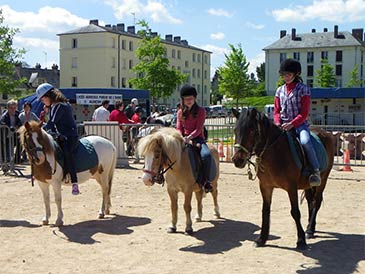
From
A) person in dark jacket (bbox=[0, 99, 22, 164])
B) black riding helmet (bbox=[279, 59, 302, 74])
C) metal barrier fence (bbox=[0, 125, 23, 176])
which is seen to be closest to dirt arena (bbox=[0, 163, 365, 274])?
black riding helmet (bbox=[279, 59, 302, 74])

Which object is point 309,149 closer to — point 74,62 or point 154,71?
point 154,71

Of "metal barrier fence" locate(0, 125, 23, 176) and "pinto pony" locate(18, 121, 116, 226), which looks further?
"metal barrier fence" locate(0, 125, 23, 176)

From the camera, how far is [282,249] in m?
6.69

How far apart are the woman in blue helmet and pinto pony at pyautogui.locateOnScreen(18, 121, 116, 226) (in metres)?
0.16

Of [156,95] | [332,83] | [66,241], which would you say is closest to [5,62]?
[156,95]

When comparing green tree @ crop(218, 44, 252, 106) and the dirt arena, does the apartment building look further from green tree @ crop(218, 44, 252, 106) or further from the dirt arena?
the dirt arena

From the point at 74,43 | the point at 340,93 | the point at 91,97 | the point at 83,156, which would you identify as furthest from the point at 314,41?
the point at 83,156

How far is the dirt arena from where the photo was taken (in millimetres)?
6027

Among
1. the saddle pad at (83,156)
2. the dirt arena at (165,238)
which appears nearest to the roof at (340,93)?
the dirt arena at (165,238)

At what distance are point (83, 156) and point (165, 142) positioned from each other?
6.56 ft

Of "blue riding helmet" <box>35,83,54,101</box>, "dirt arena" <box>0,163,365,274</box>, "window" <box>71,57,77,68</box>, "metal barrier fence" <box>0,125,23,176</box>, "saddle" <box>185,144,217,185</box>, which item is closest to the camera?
"dirt arena" <box>0,163,365,274</box>

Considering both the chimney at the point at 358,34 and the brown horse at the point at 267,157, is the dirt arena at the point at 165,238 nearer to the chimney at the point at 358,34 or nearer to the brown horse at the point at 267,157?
the brown horse at the point at 267,157

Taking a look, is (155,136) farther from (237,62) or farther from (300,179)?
(237,62)

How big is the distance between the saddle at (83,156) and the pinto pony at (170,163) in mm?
1663
